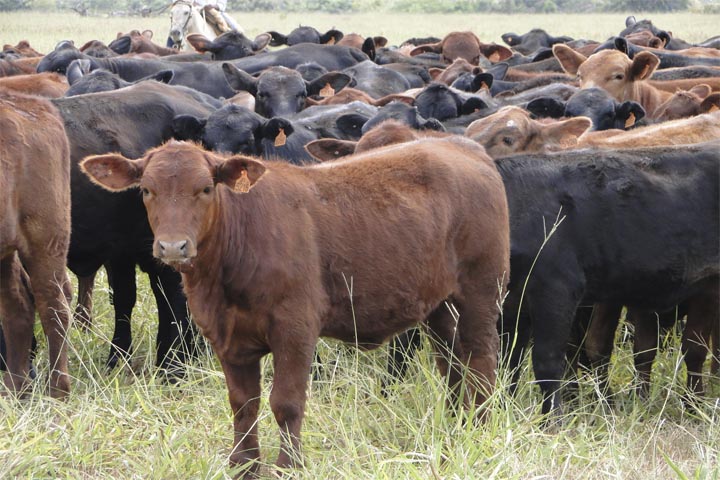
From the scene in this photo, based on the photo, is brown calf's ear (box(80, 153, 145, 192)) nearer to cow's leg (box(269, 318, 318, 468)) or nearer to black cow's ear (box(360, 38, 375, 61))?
cow's leg (box(269, 318, 318, 468))

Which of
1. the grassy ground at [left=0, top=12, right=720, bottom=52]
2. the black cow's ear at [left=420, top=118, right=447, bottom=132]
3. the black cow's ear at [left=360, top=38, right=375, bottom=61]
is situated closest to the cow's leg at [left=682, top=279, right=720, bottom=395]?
the black cow's ear at [left=420, top=118, right=447, bottom=132]

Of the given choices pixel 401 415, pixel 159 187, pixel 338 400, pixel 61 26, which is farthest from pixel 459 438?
pixel 61 26

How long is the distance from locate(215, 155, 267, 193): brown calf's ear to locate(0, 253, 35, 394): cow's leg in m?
1.78

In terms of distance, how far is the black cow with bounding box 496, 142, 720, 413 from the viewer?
17.9 feet

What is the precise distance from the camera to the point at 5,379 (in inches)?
223

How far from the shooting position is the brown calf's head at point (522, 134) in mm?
6742

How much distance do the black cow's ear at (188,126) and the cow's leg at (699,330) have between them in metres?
3.01

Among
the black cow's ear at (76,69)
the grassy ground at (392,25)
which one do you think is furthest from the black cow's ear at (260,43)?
the grassy ground at (392,25)

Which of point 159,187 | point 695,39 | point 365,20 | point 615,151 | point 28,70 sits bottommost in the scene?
point 365,20

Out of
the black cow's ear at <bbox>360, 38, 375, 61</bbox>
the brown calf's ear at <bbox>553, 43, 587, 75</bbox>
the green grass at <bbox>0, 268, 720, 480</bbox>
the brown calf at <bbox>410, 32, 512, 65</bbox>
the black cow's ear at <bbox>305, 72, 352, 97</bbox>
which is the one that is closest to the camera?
the green grass at <bbox>0, 268, 720, 480</bbox>

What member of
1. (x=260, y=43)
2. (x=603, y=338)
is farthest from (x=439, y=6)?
(x=603, y=338)

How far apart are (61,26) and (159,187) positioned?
38132 mm

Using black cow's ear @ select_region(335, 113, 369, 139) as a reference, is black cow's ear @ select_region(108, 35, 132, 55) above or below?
below

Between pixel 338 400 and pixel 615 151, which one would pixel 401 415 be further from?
pixel 615 151
